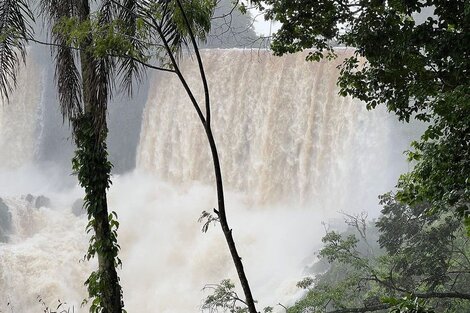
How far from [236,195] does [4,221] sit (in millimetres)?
8779

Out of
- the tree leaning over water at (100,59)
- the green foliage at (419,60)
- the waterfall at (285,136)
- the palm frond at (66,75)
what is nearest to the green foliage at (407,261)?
the green foliage at (419,60)

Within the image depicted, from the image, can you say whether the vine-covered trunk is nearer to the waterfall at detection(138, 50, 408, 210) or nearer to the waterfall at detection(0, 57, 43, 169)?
the waterfall at detection(138, 50, 408, 210)

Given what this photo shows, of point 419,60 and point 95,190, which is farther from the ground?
point 419,60

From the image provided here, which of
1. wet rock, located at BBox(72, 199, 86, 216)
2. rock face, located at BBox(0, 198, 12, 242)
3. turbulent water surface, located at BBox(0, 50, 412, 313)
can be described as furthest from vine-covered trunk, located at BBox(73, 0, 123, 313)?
wet rock, located at BBox(72, 199, 86, 216)

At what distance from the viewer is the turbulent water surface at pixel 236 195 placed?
1738 cm

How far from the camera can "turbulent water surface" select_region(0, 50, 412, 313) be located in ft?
57.0

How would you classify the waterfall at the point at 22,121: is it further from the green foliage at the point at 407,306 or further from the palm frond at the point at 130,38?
the green foliage at the point at 407,306

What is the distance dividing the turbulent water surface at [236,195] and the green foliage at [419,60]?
10.4 meters

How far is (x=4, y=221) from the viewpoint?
20953mm

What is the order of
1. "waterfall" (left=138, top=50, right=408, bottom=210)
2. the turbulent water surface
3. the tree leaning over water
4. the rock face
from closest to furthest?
the tree leaning over water, the turbulent water surface, "waterfall" (left=138, top=50, right=408, bottom=210), the rock face

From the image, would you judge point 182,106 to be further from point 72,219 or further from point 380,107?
point 380,107

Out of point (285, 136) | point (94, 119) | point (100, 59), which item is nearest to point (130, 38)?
point (100, 59)

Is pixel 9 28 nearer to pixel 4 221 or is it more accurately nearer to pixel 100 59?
pixel 100 59

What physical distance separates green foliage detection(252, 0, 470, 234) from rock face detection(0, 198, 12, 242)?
17.7 metres
